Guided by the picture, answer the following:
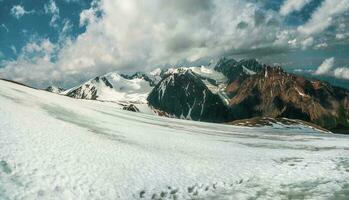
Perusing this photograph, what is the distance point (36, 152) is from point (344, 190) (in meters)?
21.6

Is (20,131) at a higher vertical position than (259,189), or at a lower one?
higher

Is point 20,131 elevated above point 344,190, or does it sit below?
above

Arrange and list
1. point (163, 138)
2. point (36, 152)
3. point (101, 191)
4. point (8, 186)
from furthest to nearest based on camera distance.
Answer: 1. point (163, 138)
2. point (36, 152)
3. point (101, 191)
4. point (8, 186)

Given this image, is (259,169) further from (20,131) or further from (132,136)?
(20,131)

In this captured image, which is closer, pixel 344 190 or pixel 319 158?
pixel 344 190

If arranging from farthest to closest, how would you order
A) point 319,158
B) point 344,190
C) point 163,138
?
1. point 163,138
2. point 319,158
3. point 344,190

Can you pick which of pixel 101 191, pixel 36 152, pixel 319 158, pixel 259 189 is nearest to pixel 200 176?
pixel 259 189

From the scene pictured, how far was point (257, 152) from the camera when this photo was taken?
1625 inches

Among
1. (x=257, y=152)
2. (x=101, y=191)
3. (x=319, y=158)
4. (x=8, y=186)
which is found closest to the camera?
(x=8, y=186)

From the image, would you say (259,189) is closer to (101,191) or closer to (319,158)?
(101,191)

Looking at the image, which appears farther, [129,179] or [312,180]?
[312,180]

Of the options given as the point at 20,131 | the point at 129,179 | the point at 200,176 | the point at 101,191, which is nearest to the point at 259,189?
the point at 200,176

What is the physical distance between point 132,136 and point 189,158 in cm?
1075

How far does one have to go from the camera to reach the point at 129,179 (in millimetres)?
25141
